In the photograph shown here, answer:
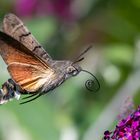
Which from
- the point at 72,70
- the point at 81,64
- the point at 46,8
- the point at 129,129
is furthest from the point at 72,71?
the point at 46,8

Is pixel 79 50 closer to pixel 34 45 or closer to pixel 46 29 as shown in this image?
pixel 46 29

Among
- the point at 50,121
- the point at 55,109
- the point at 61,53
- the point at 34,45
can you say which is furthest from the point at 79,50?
the point at 34,45

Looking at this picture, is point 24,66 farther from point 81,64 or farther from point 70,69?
point 81,64

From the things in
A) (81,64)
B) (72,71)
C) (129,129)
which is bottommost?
(81,64)

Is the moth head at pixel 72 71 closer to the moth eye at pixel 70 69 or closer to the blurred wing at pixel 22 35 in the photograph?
the moth eye at pixel 70 69

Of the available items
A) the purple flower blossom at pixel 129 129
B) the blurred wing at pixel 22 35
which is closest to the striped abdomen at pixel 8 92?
the blurred wing at pixel 22 35

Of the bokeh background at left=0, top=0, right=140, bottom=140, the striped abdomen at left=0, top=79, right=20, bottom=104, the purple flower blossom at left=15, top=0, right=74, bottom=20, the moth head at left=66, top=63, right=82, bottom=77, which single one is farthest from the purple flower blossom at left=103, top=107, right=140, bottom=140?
the purple flower blossom at left=15, top=0, right=74, bottom=20

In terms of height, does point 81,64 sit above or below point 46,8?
below
